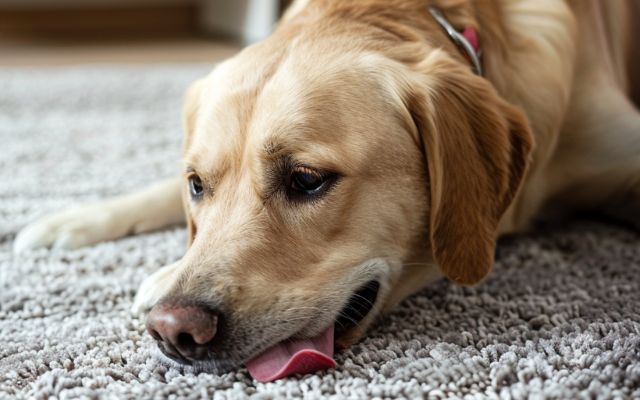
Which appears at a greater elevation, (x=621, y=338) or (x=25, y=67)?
(x=621, y=338)

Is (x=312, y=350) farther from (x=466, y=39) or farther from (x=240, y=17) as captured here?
(x=240, y=17)

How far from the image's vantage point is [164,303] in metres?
1.42

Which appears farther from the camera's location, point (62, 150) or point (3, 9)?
point (3, 9)

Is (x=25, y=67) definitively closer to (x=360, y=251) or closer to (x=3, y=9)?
(x=3, y=9)

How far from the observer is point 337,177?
5.24 feet

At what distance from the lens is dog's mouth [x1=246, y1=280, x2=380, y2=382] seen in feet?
4.73

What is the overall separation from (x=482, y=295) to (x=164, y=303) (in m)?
0.76

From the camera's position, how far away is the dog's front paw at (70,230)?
7.11 ft

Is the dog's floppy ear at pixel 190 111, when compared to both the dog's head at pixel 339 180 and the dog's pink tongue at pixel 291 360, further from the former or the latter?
the dog's pink tongue at pixel 291 360

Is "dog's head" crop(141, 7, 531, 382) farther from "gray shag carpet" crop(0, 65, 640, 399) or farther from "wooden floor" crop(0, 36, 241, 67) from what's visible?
"wooden floor" crop(0, 36, 241, 67)

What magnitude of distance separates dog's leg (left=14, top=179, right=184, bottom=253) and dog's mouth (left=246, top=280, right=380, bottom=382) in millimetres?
878

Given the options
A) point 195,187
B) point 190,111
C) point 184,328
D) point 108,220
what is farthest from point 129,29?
point 184,328

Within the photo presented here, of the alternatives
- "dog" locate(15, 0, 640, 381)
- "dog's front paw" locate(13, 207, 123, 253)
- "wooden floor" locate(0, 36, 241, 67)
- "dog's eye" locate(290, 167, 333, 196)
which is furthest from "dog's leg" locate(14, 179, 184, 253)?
"wooden floor" locate(0, 36, 241, 67)

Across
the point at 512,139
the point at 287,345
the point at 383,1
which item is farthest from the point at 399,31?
the point at 287,345
